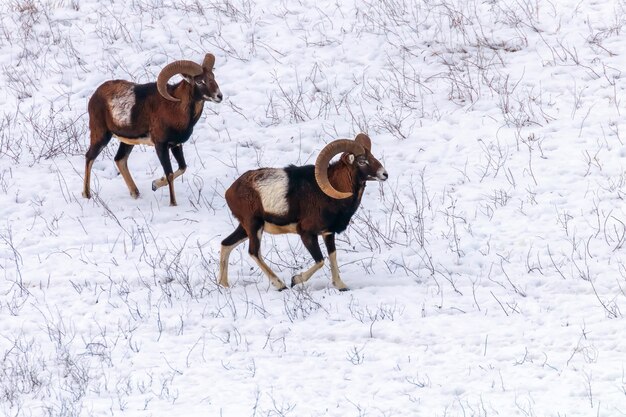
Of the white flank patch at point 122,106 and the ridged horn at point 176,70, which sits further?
the white flank patch at point 122,106

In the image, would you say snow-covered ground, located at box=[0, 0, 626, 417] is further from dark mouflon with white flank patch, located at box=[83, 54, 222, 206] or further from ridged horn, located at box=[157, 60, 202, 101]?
ridged horn, located at box=[157, 60, 202, 101]

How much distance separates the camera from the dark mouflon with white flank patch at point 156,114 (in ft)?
38.4

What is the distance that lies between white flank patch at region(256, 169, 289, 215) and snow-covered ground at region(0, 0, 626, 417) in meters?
0.80

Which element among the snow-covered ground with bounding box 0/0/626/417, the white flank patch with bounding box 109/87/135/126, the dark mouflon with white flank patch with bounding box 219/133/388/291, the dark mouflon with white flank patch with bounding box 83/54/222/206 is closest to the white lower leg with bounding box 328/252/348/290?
the dark mouflon with white flank patch with bounding box 219/133/388/291

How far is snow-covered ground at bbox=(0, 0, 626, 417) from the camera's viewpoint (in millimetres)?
7469

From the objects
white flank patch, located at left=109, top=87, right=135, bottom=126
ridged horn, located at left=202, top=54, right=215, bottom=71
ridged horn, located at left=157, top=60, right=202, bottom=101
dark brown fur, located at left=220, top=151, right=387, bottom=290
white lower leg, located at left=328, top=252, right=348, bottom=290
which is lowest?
white lower leg, located at left=328, top=252, right=348, bottom=290

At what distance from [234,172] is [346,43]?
3826 mm

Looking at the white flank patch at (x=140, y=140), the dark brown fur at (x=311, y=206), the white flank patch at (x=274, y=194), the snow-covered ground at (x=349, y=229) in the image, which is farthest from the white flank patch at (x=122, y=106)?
the white flank patch at (x=274, y=194)

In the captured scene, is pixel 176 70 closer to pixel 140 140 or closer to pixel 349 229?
pixel 140 140

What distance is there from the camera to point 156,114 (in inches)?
473

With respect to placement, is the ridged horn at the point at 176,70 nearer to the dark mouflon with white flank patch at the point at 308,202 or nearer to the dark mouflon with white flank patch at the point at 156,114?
the dark mouflon with white flank patch at the point at 156,114

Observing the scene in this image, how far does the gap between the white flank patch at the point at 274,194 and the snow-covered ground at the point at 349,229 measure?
2.63 feet

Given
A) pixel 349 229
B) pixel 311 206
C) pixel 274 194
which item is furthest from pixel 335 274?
pixel 349 229

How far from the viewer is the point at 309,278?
31.9 feet
